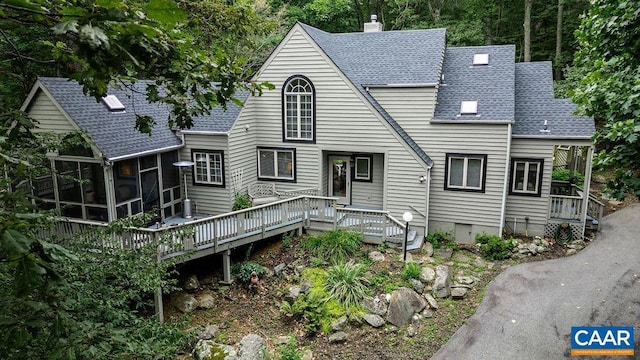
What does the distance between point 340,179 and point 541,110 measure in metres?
7.81

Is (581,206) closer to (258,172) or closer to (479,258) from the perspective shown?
(479,258)

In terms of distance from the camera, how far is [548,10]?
26766 millimetres

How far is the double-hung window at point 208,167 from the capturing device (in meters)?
14.7

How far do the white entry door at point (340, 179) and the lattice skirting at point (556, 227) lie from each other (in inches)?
284

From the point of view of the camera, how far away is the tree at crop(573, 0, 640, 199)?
632cm

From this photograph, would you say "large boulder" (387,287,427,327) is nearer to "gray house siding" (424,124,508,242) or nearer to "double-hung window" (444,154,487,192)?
"gray house siding" (424,124,508,242)

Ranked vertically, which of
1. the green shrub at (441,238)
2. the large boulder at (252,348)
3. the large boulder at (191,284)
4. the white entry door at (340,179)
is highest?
the white entry door at (340,179)

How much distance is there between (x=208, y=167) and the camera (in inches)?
584

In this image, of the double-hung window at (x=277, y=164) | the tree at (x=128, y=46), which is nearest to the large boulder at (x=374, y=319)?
the double-hung window at (x=277, y=164)

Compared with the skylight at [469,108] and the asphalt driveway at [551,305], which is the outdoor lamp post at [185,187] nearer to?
the asphalt driveway at [551,305]

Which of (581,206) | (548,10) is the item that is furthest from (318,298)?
(548,10)

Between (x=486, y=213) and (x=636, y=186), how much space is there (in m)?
8.14

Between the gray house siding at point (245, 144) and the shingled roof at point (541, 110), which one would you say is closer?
the shingled roof at point (541, 110)

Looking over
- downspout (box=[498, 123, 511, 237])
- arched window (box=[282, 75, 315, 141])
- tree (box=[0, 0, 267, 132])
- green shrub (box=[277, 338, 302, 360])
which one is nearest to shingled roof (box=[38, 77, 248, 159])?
arched window (box=[282, 75, 315, 141])
